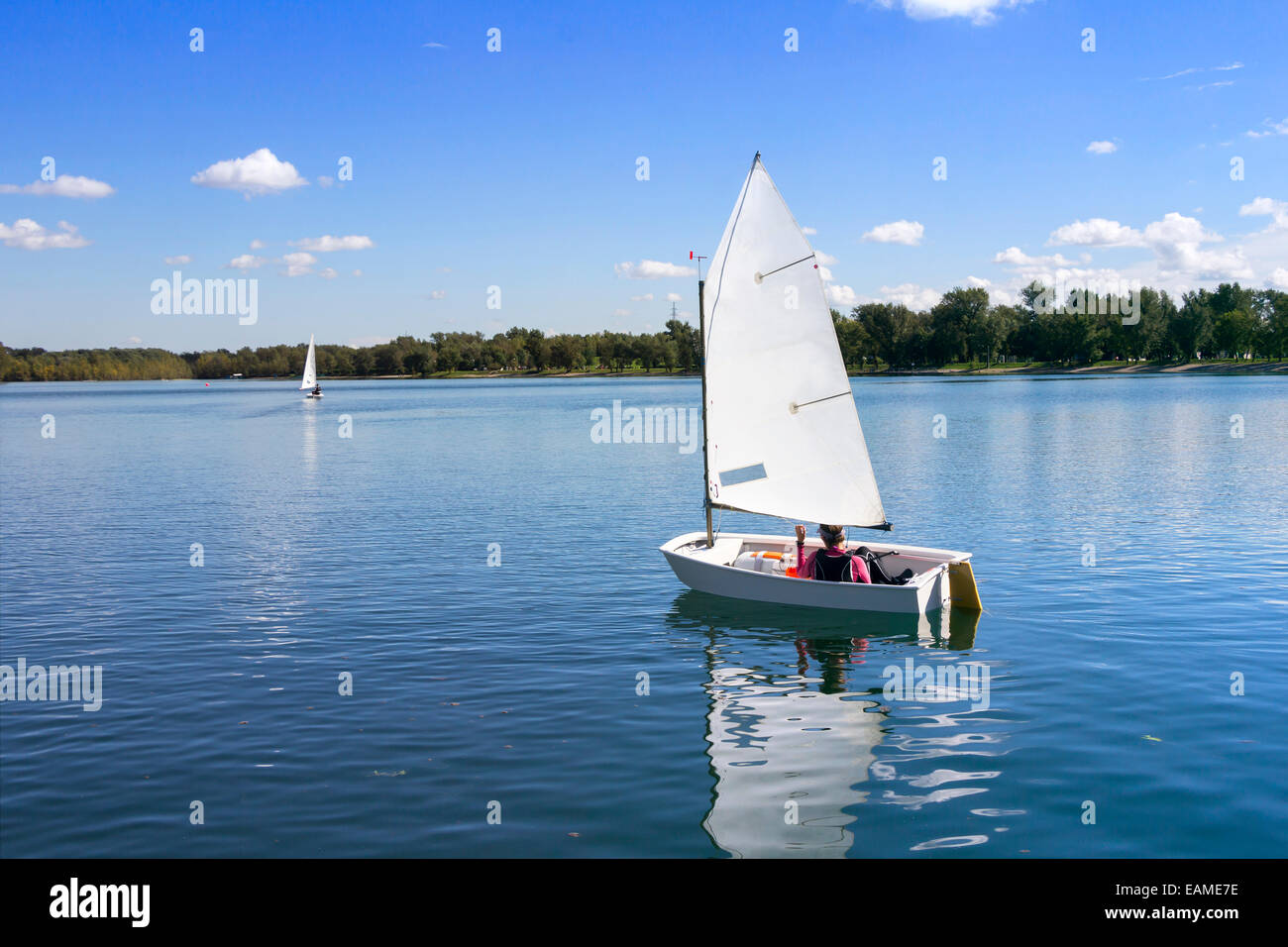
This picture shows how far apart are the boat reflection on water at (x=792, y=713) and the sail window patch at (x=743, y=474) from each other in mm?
3220

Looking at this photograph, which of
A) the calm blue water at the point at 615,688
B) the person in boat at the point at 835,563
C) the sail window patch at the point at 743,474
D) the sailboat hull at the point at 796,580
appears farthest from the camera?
the sail window patch at the point at 743,474

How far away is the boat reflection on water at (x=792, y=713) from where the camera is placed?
41.5 feet

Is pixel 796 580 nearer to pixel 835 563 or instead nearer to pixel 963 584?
pixel 835 563

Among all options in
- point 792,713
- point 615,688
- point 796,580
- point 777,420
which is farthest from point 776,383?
point 792,713

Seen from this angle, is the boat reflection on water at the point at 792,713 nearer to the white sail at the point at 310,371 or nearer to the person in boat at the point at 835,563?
the person in boat at the point at 835,563

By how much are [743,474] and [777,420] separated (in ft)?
5.96

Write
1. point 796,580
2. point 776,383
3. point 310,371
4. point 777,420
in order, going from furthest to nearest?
point 310,371
point 777,420
point 776,383
point 796,580

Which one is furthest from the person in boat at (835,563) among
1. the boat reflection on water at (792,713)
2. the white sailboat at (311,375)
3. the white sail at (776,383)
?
the white sailboat at (311,375)

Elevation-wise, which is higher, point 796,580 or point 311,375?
point 311,375

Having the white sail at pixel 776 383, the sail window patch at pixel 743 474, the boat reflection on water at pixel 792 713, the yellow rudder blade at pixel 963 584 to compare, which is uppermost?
the white sail at pixel 776 383

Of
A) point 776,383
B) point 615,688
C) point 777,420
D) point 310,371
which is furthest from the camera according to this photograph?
point 310,371

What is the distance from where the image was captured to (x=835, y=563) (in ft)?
76.7

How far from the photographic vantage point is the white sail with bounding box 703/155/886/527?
2395 cm

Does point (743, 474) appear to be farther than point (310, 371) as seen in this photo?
No
